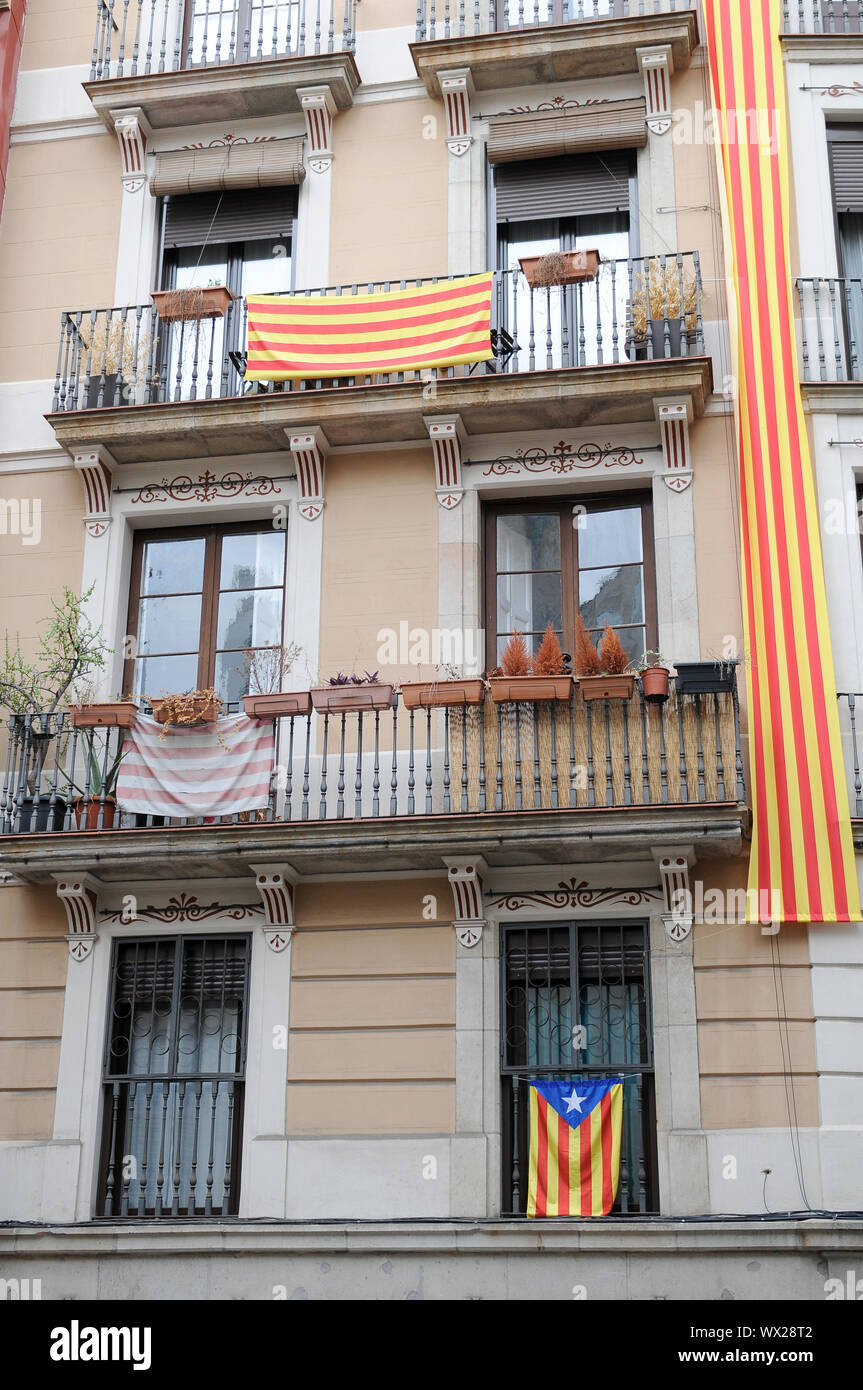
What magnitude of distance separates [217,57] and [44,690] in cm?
739

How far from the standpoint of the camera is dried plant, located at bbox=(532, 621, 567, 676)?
1458 centimetres

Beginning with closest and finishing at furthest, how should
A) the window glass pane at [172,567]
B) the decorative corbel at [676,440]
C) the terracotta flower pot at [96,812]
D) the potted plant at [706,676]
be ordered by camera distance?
1. the potted plant at [706,676]
2. the terracotta flower pot at [96,812]
3. the decorative corbel at [676,440]
4. the window glass pane at [172,567]

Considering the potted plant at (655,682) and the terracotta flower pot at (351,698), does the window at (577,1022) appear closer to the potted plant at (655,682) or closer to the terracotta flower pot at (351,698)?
the potted plant at (655,682)

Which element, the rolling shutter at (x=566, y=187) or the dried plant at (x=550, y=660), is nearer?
the dried plant at (x=550, y=660)

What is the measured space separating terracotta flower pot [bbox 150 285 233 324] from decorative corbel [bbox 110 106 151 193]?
5.52 feet

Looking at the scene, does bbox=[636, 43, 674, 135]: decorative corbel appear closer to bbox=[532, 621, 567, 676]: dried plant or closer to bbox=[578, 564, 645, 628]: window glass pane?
bbox=[578, 564, 645, 628]: window glass pane

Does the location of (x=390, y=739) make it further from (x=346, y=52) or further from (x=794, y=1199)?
(x=346, y=52)

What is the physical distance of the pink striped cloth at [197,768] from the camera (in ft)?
48.3

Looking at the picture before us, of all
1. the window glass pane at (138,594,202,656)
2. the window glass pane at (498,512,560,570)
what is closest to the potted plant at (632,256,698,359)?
the window glass pane at (498,512,560,570)

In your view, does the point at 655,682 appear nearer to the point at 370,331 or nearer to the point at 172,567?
the point at 370,331

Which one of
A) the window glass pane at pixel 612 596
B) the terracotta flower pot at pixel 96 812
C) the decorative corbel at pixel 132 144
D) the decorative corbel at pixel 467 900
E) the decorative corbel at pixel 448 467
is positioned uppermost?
the decorative corbel at pixel 132 144

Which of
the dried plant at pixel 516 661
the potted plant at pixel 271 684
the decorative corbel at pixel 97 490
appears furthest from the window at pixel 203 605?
the dried plant at pixel 516 661

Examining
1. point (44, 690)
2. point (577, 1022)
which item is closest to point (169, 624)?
point (44, 690)

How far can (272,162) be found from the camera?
57.6 feet
